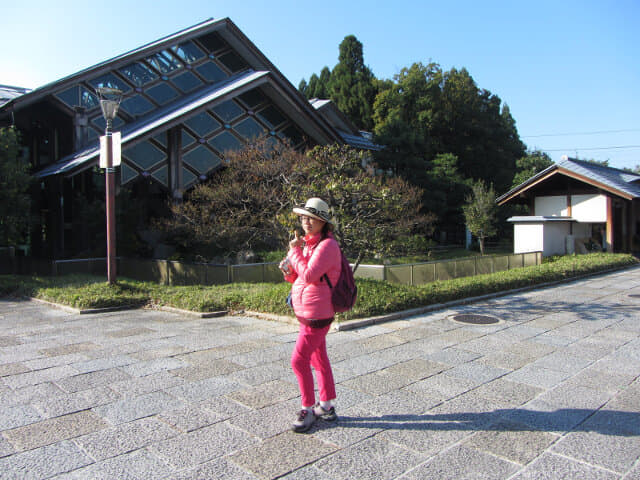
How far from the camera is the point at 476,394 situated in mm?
4617

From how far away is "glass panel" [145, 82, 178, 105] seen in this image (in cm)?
2081

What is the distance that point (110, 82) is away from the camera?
65.0ft

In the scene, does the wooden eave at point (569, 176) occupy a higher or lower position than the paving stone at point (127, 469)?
higher

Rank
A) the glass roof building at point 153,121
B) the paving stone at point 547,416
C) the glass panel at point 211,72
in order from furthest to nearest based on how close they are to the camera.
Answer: the glass panel at point 211,72 < the glass roof building at point 153,121 < the paving stone at point 547,416

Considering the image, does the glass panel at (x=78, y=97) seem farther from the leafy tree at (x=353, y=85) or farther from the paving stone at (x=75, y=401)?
the leafy tree at (x=353, y=85)

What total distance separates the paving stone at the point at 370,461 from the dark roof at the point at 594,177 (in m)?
18.9

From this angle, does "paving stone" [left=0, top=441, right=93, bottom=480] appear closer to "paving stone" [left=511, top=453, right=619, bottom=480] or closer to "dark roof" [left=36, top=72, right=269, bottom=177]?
"paving stone" [left=511, top=453, right=619, bottom=480]

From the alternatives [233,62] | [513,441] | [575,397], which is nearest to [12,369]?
[513,441]

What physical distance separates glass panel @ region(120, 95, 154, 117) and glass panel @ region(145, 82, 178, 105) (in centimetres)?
45

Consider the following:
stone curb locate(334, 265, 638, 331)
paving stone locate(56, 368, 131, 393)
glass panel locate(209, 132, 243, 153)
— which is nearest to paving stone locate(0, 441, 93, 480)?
paving stone locate(56, 368, 131, 393)

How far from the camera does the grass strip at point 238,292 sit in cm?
873

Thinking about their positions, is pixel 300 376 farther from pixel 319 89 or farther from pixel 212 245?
pixel 319 89

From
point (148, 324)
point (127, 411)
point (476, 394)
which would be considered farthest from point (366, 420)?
point (148, 324)

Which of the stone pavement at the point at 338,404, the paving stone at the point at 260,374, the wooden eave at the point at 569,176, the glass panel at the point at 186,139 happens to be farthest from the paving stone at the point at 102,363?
the wooden eave at the point at 569,176
